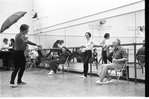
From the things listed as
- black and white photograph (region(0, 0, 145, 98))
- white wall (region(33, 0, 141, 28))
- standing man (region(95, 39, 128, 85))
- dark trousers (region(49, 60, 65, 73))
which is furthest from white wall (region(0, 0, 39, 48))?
standing man (region(95, 39, 128, 85))

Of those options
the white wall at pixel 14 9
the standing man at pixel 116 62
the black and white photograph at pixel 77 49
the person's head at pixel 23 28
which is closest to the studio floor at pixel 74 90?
the black and white photograph at pixel 77 49

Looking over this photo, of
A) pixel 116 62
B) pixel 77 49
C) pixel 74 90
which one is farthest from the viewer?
pixel 77 49

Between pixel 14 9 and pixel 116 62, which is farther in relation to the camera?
pixel 14 9

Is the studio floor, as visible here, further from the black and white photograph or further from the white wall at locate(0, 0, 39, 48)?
the white wall at locate(0, 0, 39, 48)

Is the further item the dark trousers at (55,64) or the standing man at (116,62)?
the dark trousers at (55,64)

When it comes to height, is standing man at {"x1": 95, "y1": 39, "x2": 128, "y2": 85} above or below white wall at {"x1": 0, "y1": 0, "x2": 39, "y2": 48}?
below

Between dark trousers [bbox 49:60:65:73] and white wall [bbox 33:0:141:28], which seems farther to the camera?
dark trousers [bbox 49:60:65:73]

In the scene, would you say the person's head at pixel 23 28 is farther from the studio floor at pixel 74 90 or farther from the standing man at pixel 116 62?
the standing man at pixel 116 62

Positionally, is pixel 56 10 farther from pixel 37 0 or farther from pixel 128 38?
pixel 128 38

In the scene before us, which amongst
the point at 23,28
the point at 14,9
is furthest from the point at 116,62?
the point at 14,9

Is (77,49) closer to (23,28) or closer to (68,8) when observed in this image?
(68,8)

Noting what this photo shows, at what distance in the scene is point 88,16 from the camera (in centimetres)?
831

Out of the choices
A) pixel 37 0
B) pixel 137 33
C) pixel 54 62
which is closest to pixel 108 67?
pixel 137 33

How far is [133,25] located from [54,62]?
136 inches
